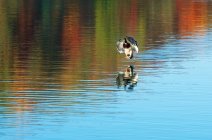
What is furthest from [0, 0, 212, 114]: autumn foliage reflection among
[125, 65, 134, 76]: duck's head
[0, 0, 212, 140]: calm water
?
[125, 65, 134, 76]: duck's head

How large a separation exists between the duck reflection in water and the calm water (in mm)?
189

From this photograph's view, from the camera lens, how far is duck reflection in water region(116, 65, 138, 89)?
2271cm

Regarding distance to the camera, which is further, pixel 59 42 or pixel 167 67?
pixel 59 42

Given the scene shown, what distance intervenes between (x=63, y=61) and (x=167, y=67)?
3.55 meters

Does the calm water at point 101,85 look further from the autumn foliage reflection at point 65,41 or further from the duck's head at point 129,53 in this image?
the duck's head at point 129,53

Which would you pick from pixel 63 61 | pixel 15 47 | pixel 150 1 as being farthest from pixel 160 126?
pixel 150 1

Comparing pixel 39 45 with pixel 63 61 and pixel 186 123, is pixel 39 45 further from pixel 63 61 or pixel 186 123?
pixel 186 123

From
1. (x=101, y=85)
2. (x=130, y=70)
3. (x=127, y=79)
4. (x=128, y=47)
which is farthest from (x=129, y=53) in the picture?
(x=101, y=85)

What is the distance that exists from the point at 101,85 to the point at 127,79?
60.8 inches

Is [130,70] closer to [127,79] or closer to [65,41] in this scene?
[127,79]

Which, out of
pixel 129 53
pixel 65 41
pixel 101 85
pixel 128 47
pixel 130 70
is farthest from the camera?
pixel 65 41

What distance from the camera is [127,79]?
23.5 metres

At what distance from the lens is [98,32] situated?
38.2 meters

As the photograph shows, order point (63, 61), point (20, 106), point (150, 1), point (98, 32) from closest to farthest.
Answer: point (20, 106)
point (63, 61)
point (98, 32)
point (150, 1)
